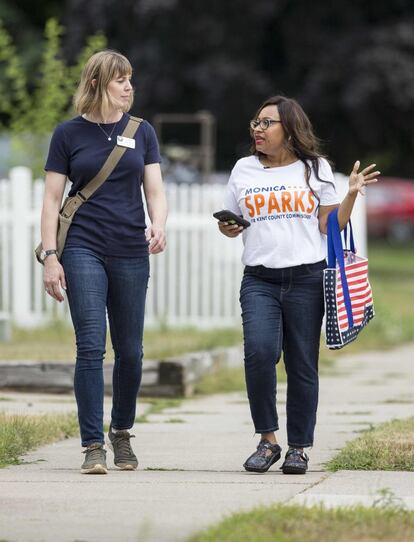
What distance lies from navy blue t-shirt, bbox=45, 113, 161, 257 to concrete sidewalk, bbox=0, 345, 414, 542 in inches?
40.7

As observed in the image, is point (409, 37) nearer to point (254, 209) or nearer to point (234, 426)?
point (234, 426)

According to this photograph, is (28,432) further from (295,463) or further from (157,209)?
(295,463)

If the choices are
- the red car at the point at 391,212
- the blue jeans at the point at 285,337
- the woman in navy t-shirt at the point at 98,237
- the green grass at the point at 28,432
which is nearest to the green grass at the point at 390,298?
the red car at the point at 391,212

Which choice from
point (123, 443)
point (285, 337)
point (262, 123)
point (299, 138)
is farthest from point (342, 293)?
point (123, 443)

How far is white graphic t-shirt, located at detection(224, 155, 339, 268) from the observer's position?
22.3 feet

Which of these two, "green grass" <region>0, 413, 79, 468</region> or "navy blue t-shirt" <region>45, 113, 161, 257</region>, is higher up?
"navy blue t-shirt" <region>45, 113, 161, 257</region>

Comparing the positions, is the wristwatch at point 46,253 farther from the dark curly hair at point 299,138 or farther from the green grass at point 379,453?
the green grass at point 379,453

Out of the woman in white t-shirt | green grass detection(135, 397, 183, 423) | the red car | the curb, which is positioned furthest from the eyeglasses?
the red car

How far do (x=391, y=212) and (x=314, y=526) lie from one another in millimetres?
36427

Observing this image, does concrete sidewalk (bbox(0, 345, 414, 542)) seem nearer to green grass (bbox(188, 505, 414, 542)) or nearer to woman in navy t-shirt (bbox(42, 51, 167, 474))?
green grass (bbox(188, 505, 414, 542))

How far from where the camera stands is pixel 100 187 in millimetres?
6801

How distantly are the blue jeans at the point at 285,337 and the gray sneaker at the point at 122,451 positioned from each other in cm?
59

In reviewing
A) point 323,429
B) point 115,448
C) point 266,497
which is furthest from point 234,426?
point 266,497

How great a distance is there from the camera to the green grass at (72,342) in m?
11.5
